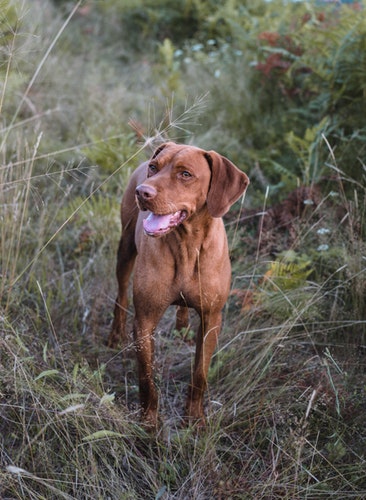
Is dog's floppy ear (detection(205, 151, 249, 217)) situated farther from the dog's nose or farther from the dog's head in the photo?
the dog's nose

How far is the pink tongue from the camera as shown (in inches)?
110

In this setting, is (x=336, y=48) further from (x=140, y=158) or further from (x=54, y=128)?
(x=54, y=128)

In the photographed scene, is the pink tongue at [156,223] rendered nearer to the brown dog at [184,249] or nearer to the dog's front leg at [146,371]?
the brown dog at [184,249]

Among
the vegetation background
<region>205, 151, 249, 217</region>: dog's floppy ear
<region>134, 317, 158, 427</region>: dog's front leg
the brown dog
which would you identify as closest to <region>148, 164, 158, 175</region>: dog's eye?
the brown dog

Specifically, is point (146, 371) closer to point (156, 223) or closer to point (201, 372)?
point (201, 372)

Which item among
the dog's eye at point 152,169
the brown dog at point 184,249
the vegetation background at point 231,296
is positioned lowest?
the vegetation background at point 231,296

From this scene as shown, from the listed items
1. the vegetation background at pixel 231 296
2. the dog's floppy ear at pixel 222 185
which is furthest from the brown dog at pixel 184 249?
the vegetation background at pixel 231 296

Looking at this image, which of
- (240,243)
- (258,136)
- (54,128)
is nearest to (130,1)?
(54,128)

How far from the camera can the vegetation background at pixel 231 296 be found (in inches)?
109

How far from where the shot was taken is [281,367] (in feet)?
11.3

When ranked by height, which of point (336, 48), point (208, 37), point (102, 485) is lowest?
point (208, 37)

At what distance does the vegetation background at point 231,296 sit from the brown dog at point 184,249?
156 mm

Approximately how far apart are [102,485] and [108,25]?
835 cm

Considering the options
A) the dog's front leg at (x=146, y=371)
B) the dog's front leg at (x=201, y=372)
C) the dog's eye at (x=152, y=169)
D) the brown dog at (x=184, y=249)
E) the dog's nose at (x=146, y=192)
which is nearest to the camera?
the dog's nose at (x=146, y=192)
